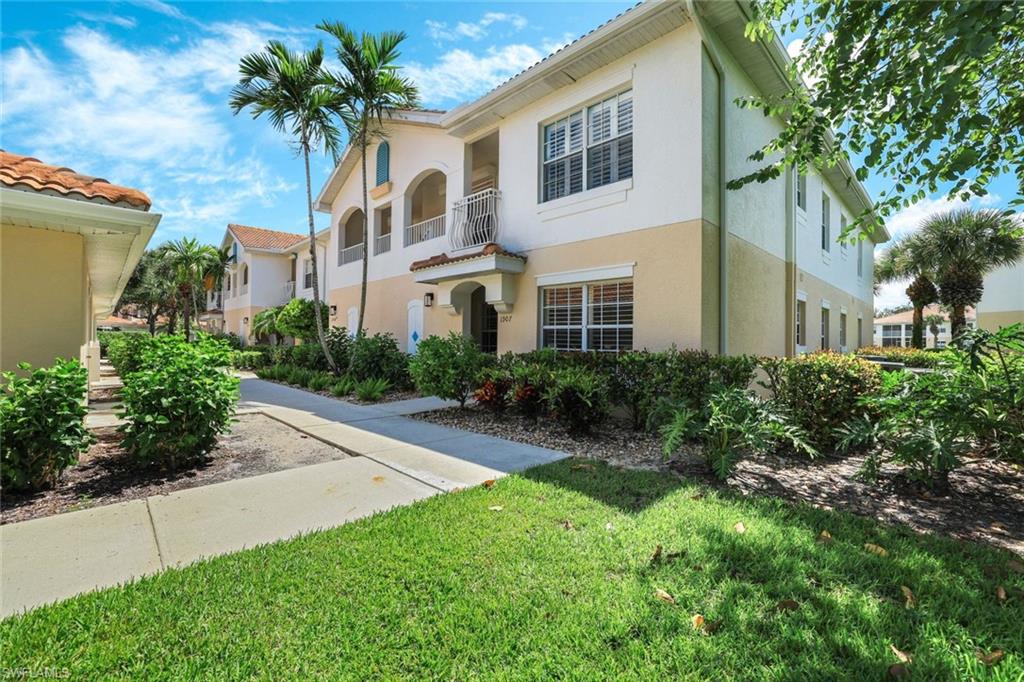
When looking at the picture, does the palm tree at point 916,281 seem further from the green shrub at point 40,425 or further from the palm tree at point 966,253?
the green shrub at point 40,425

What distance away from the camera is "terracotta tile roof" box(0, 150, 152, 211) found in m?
4.40

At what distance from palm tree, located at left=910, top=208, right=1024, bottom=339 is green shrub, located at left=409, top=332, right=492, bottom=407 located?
24.0 meters

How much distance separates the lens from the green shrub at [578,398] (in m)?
7.09

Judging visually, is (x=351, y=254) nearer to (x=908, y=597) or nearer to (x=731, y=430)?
(x=731, y=430)

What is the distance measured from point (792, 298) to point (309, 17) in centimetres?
1437

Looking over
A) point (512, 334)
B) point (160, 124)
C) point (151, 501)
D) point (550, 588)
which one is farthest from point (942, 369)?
point (160, 124)

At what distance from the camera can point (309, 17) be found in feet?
37.0

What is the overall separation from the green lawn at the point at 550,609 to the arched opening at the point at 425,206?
1142cm

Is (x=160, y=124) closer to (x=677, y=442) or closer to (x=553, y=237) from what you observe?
(x=553, y=237)

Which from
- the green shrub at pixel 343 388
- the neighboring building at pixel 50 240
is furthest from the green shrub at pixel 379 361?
the neighboring building at pixel 50 240

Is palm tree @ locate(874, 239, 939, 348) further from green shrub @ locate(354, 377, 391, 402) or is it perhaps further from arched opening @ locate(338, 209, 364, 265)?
arched opening @ locate(338, 209, 364, 265)

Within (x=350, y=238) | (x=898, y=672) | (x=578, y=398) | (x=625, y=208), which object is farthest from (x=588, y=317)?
(x=350, y=238)

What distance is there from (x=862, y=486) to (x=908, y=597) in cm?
273

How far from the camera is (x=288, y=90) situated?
12.4 meters
